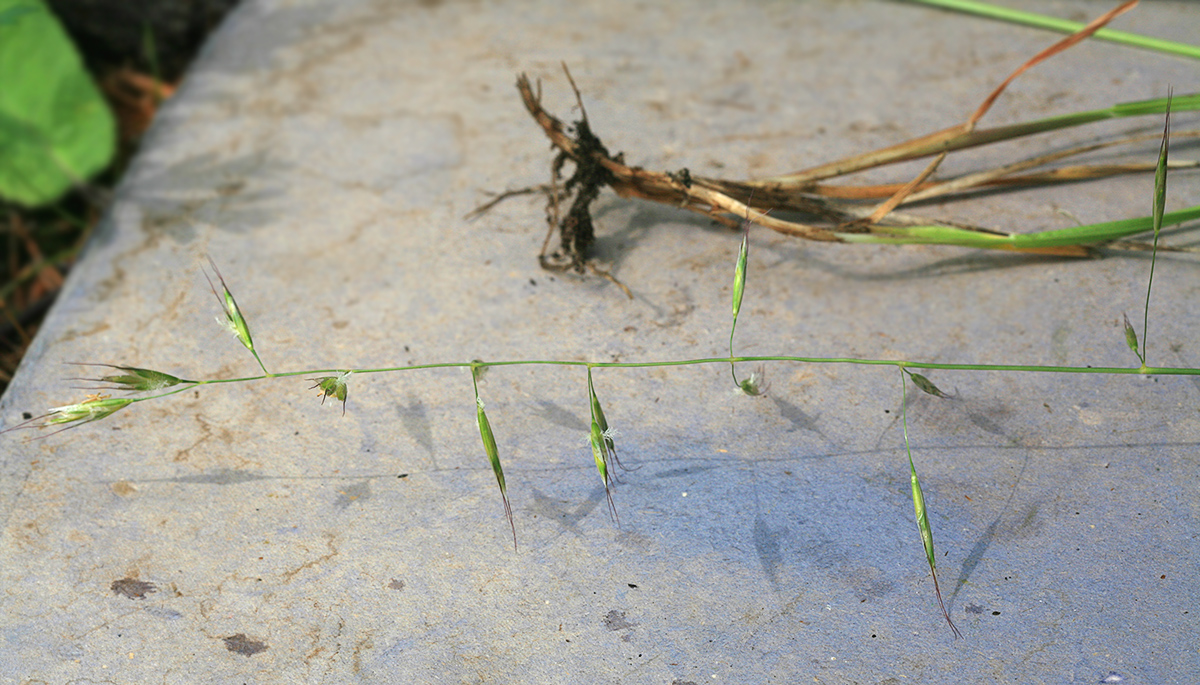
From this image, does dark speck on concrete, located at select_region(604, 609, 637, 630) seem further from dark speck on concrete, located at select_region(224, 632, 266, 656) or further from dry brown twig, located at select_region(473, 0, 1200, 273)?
dry brown twig, located at select_region(473, 0, 1200, 273)

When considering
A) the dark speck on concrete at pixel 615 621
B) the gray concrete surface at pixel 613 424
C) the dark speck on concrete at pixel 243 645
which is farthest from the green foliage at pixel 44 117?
the dark speck on concrete at pixel 615 621

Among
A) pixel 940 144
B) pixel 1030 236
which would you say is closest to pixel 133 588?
pixel 1030 236

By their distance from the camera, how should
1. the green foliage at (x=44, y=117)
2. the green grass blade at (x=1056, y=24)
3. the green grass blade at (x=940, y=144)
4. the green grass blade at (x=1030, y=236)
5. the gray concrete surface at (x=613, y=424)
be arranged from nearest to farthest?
the gray concrete surface at (x=613, y=424), the green grass blade at (x=1030, y=236), the green grass blade at (x=940, y=144), the green grass blade at (x=1056, y=24), the green foliage at (x=44, y=117)

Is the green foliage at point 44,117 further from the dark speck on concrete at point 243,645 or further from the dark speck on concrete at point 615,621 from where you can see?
the dark speck on concrete at point 615,621

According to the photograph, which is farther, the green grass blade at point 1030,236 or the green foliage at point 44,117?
Answer: the green foliage at point 44,117

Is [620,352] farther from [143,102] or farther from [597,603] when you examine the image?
[143,102]

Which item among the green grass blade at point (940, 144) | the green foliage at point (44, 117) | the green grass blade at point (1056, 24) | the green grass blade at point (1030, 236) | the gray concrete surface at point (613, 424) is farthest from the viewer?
the green foliage at point (44, 117)
